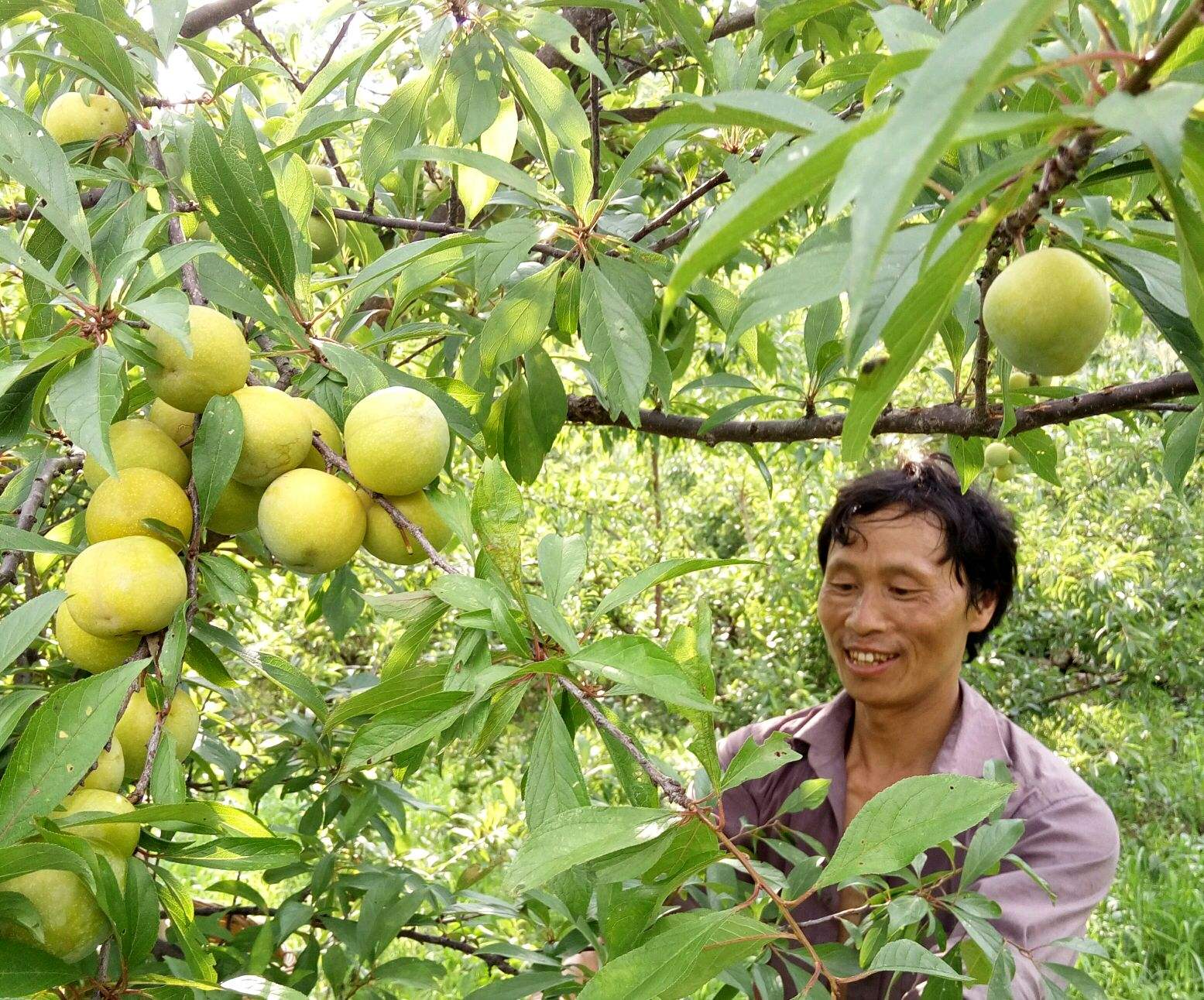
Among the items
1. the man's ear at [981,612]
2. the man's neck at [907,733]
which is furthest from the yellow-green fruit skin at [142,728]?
the man's ear at [981,612]

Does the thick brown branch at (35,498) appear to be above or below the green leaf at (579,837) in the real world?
above

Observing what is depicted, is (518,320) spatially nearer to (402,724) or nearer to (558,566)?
(558,566)

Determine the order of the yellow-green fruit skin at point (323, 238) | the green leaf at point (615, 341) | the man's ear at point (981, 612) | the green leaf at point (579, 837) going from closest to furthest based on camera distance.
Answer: the green leaf at point (579, 837), the green leaf at point (615, 341), the yellow-green fruit skin at point (323, 238), the man's ear at point (981, 612)

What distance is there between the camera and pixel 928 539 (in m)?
Answer: 2.24

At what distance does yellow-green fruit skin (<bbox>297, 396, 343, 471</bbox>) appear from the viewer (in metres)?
0.90

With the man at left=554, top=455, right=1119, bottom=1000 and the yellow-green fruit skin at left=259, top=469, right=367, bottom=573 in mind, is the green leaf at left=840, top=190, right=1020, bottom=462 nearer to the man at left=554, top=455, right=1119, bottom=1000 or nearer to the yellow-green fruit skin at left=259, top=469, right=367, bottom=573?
the yellow-green fruit skin at left=259, top=469, right=367, bottom=573

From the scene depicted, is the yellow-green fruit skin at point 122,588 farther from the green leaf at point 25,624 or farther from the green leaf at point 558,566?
the green leaf at point 558,566

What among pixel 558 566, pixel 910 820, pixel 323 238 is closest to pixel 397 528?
pixel 558 566

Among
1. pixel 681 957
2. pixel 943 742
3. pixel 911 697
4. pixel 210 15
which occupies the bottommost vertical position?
pixel 943 742

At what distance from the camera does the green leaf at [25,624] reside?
2.38 ft

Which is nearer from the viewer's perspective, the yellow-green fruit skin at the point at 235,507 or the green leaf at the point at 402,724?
the green leaf at the point at 402,724

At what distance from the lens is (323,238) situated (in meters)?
1.42

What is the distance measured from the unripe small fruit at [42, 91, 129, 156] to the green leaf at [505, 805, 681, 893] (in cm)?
99

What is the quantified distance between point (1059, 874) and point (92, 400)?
1.84 m
